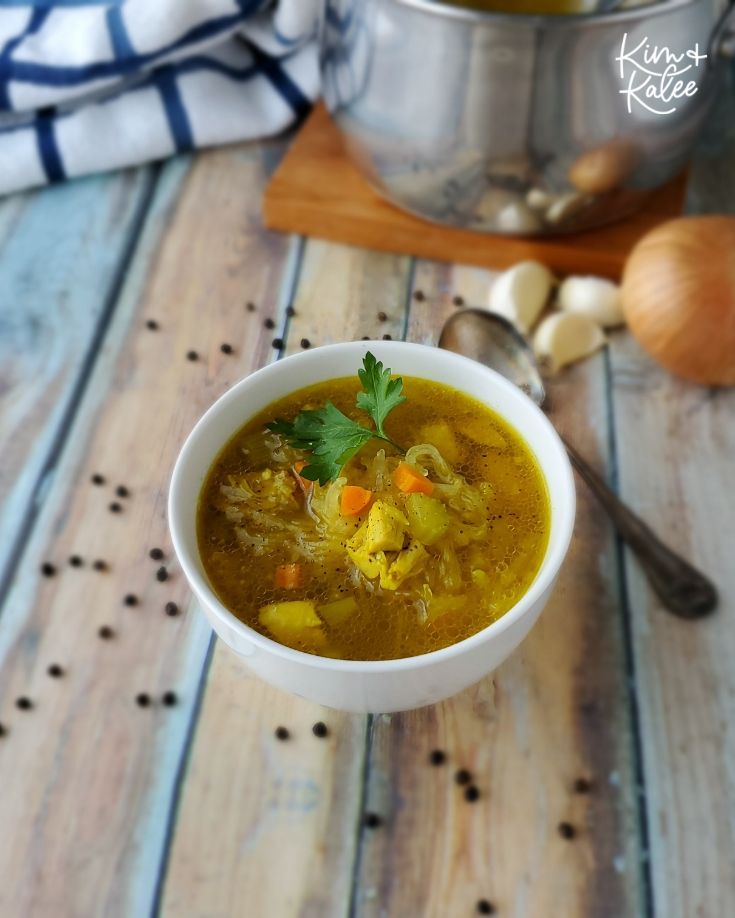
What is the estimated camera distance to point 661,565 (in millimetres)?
1164

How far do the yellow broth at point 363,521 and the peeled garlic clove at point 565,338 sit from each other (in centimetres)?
42

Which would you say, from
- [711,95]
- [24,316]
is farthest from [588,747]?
[24,316]

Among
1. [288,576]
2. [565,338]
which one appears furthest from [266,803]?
[565,338]

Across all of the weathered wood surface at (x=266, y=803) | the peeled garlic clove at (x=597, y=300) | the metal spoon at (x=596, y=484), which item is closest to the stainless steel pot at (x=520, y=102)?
the peeled garlic clove at (x=597, y=300)

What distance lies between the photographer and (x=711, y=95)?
1375 mm

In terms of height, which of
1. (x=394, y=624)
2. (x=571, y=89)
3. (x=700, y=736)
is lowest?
(x=700, y=736)

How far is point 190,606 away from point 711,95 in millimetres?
1053

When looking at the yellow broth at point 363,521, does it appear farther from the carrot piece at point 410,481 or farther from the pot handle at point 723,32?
the pot handle at point 723,32

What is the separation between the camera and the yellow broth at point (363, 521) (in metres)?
0.88

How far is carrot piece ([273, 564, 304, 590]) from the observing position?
0.91 meters

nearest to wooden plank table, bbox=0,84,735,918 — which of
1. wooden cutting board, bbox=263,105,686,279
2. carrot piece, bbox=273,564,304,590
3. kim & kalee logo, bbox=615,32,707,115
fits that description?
wooden cutting board, bbox=263,105,686,279

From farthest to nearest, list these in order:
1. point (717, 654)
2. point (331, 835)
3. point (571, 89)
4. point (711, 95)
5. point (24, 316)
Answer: point (24, 316) < point (711, 95) < point (571, 89) < point (717, 654) < point (331, 835)

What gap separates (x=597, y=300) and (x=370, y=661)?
0.82 metres

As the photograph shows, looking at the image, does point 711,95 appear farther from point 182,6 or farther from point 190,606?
point 190,606
